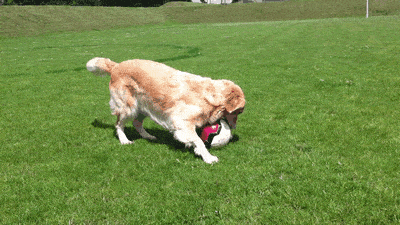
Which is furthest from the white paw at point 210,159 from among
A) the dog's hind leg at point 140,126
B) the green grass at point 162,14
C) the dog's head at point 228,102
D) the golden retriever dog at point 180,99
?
the green grass at point 162,14

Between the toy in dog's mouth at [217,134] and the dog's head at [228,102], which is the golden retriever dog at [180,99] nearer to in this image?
the dog's head at [228,102]

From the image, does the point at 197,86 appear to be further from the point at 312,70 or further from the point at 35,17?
the point at 35,17

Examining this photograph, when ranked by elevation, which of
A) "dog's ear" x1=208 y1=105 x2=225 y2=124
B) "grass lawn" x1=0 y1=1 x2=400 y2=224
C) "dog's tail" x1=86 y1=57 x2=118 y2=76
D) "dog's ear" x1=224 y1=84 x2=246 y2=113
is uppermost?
"dog's tail" x1=86 y1=57 x2=118 y2=76

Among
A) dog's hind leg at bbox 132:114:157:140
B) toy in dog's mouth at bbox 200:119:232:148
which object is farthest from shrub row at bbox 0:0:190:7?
toy in dog's mouth at bbox 200:119:232:148

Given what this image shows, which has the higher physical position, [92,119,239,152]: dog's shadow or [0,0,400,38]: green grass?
[0,0,400,38]: green grass

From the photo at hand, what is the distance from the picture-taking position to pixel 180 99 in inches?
213

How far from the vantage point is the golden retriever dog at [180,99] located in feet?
17.5

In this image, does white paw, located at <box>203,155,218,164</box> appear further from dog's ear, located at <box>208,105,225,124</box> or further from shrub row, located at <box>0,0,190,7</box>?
shrub row, located at <box>0,0,190,7</box>

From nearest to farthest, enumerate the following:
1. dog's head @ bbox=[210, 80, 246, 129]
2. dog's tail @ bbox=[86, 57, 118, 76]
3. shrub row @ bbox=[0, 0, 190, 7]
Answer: dog's head @ bbox=[210, 80, 246, 129]
dog's tail @ bbox=[86, 57, 118, 76]
shrub row @ bbox=[0, 0, 190, 7]

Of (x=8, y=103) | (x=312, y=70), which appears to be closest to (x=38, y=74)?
(x=8, y=103)

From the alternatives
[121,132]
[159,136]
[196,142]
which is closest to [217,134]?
[196,142]

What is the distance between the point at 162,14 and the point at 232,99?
A: 55850 mm

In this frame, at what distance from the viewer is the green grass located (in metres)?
40.0

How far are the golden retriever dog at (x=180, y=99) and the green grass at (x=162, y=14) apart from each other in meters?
36.2
